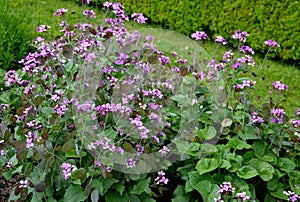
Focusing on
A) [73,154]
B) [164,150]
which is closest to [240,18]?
[164,150]

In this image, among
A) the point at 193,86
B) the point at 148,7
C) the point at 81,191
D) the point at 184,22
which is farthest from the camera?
the point at 148,7

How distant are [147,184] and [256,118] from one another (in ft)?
2.83

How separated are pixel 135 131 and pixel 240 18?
5127mm

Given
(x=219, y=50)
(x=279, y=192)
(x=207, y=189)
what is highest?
(x=207, y=189)

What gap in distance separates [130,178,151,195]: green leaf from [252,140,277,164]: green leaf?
0.75m

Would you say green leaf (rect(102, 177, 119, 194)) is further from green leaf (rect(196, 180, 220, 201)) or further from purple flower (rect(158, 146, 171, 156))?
green leaf (rect(196, 180, 220, 201))

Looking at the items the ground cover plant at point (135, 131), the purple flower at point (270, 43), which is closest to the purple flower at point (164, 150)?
the ground cover plant at point (135, 131)

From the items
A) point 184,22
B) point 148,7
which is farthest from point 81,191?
point 148,7

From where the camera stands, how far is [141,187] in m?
2.51

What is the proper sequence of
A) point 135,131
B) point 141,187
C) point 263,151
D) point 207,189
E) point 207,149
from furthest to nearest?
1. point 263,151
2. point 207,149
3. point 207,189
4. point 141,187
5. point 135,131

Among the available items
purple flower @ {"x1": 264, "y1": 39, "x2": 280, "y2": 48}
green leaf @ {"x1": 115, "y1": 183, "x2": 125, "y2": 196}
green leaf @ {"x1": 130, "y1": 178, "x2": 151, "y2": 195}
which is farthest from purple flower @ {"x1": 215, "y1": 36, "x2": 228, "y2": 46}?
green leaf @ {"x1": 115, "y1": 183, "x2": 125, "y2": 196}

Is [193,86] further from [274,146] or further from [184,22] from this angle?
[184,22]

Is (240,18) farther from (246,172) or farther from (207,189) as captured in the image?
(207,189)

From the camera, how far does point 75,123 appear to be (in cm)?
253
